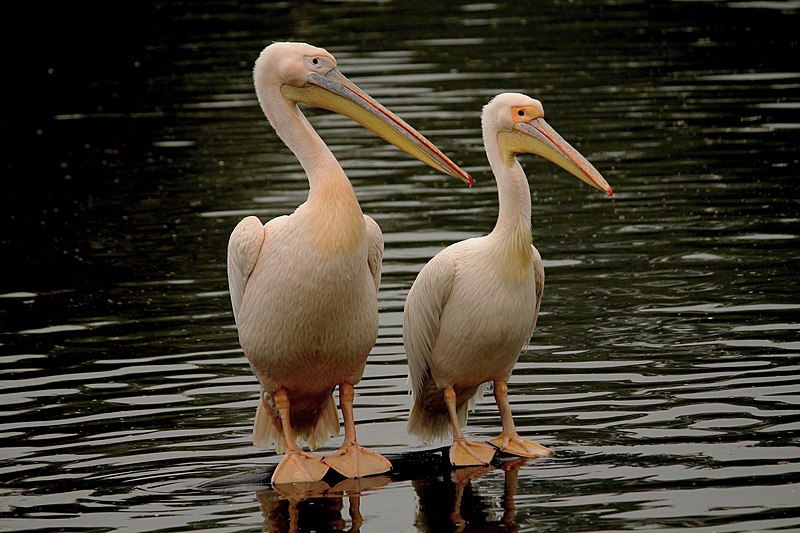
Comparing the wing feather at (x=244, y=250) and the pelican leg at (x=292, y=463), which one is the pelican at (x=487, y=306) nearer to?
the pelican leg at (x=292, y=463)

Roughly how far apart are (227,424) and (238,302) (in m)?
0.67

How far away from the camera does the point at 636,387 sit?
685 centimetres

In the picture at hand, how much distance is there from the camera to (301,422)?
646 centimetres

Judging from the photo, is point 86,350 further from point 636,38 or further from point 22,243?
point 636,38

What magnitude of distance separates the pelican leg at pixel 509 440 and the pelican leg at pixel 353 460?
0.50 meters

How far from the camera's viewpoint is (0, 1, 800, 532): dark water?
5750mm

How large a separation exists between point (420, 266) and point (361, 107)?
2.95 m

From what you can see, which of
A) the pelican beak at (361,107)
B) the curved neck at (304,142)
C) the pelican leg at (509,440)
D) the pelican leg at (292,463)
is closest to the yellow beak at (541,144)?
the pelican beak at (361,107)

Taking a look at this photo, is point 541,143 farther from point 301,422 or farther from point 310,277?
point 301,422

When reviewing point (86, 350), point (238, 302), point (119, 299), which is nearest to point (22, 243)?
point (119, 299)

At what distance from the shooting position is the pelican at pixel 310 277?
5941 millimetres

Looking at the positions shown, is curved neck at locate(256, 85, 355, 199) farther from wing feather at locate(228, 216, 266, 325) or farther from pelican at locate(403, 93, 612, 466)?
pelican at locate(403, 93, 612, 466)

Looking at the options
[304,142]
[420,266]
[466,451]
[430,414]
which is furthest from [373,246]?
[420,266]

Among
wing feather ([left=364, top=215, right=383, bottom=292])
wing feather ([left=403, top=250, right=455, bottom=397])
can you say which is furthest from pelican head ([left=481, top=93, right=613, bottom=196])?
wing feather ([left=364, top=215, right=383, bottom=292])
